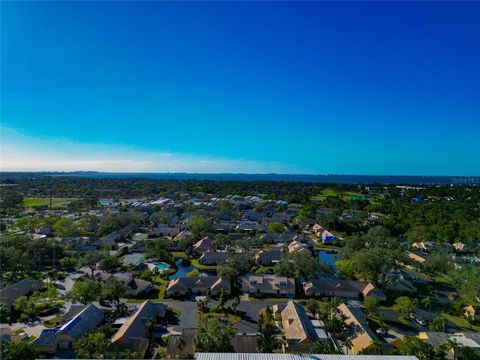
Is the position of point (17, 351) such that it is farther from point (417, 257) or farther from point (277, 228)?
point (277, 228)

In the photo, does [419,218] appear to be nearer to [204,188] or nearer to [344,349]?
[344,349]

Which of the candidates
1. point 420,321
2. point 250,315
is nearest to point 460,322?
point 420,321

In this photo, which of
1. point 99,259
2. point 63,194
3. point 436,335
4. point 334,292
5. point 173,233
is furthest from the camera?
point 63,194

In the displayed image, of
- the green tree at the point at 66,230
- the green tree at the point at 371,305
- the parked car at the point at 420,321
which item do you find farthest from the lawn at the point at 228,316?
the green tree at the point at 66,230

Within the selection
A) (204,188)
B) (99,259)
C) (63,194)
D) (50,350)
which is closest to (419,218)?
(99,259)

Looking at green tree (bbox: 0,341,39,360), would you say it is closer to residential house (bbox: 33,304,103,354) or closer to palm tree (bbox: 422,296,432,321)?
residential house (bbox: 33,304,103,354)

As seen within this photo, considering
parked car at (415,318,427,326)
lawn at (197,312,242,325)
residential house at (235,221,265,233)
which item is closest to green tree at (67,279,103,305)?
lawn at (197,312,242,325)

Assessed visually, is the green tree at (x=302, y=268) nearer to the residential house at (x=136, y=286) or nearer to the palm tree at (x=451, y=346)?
the residential house at (x=136, y=286)
